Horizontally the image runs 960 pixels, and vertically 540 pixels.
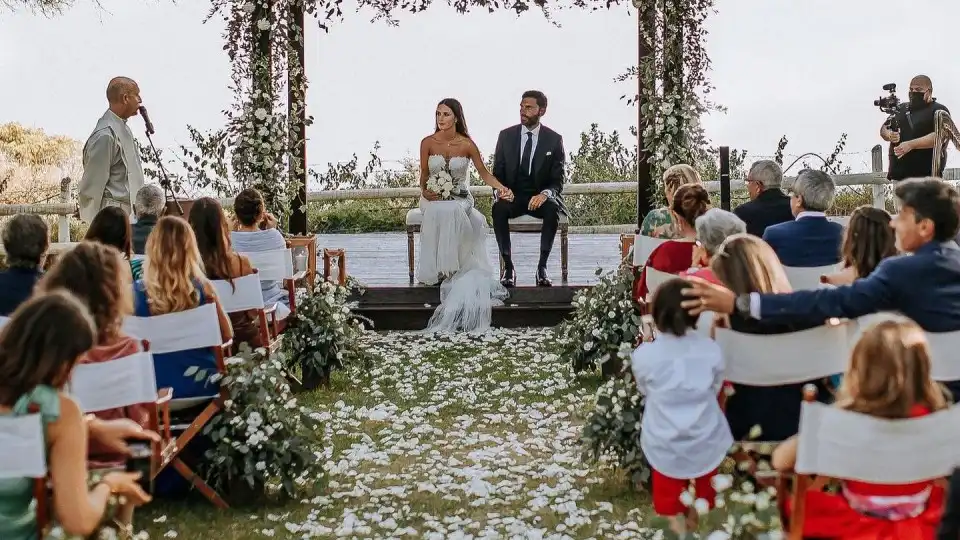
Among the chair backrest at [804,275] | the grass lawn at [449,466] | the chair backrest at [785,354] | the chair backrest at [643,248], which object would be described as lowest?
the grass lawn at [449,466]

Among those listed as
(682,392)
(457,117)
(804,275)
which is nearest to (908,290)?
(682,392)

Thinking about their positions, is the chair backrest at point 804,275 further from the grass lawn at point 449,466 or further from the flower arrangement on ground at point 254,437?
the flower arrangement on ground at point 254,437

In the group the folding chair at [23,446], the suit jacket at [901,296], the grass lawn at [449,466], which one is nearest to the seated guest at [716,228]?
the suit jacket at [901,296]

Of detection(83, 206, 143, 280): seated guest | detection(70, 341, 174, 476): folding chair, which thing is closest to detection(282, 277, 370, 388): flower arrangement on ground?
detection(83, 206, 143, 280): seated guest

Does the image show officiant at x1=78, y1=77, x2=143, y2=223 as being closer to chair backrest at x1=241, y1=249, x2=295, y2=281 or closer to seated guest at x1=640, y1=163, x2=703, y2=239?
chair backrest at x1=241, y1=249, x2=295, y2=281

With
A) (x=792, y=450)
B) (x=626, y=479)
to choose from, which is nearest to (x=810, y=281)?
(x=626, y=479)

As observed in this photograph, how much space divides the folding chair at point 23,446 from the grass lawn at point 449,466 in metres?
1.61

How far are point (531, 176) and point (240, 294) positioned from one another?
4641 millimetres

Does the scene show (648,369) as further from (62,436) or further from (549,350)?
(549,350)

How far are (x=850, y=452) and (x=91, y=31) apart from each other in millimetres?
9515

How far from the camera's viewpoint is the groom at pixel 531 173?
360 inches

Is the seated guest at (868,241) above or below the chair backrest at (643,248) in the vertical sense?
above

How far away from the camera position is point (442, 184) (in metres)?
8.96

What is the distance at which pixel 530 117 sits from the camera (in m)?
9.21
